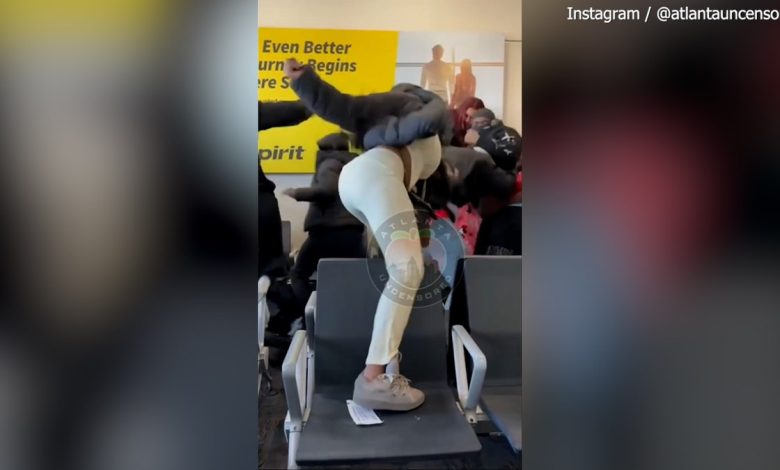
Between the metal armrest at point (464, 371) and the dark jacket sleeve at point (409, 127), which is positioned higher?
the dark jacket sleeve at point (409, 127)

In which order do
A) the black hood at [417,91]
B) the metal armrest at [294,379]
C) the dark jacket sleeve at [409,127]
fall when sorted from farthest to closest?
the black hood at [417,91] < the dark jacket sleeve at [409,127] < the metal armrest at [294,379]

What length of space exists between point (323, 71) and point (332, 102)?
0.12 m

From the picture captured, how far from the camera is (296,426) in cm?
152

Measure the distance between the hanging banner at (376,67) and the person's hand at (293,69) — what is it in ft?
0.05

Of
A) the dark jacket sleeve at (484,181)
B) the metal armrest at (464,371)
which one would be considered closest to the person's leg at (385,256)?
the metal armrest at (464,371)

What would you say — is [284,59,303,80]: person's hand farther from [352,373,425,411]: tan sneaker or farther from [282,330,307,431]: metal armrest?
[352,373,425,411]: tan sneaker

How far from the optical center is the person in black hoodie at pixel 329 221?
1739 mm

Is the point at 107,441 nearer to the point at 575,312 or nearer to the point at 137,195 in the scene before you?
the point at 137,195

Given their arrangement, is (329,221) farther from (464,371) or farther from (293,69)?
(464,371)

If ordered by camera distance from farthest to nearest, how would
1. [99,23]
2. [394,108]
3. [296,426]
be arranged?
[394,108]
[296,426]
[99,23]

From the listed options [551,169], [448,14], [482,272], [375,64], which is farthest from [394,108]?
[551,169]

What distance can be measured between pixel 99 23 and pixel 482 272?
1.54 m

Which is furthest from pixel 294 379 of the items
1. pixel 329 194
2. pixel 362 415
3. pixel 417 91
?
pixel 417 91

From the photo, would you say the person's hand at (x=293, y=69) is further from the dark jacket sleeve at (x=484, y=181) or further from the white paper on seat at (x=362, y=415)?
the white paper on seat at (x=362, y=415)
